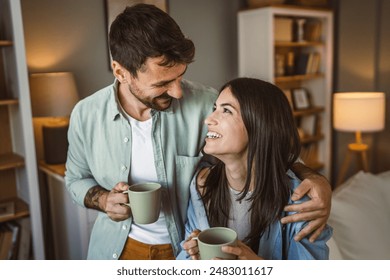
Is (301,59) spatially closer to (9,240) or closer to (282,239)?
(282,239)

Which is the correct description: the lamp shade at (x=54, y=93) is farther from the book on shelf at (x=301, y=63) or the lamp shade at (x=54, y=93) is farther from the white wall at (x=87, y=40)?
the book on shelf at (x=301, y=63)

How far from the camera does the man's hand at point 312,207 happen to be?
0.70m

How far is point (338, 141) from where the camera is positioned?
0.91 m

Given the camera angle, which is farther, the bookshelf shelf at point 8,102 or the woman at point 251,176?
the bookshelf shelf at point 8,102

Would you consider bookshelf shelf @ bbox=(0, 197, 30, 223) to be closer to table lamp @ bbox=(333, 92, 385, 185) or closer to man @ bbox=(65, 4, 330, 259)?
man @ bbox=(65, 4, 330, 259)

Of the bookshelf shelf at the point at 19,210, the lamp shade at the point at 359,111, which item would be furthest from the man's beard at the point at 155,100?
the bookshelf shelf at the point at 19,210

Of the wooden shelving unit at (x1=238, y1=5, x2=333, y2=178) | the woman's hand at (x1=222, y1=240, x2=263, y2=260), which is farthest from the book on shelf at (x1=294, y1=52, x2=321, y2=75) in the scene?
the woman's hand at (x1=222, y1=240, x2=263, y2=260)

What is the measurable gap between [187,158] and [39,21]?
0.39 meters

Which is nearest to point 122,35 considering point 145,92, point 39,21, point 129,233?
point 145,92

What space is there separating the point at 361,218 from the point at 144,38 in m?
0.64

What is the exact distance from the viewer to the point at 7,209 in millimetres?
1065

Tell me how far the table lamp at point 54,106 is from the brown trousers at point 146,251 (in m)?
0.21

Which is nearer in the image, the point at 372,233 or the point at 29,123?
the point at 372,233

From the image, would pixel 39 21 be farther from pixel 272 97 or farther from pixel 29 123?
pixel 272 97
